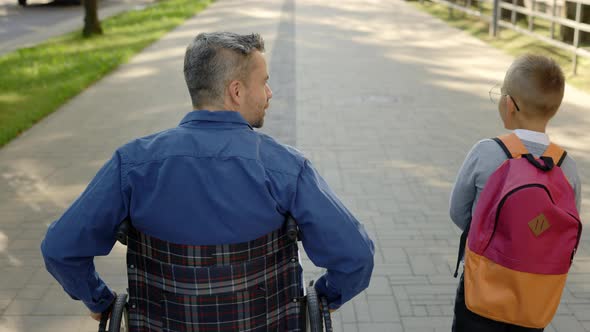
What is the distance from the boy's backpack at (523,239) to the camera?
2.48 meters

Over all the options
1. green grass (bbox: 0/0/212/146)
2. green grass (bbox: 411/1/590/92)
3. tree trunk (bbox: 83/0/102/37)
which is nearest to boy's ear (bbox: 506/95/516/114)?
green grass (bbox: 0/0/212/146)

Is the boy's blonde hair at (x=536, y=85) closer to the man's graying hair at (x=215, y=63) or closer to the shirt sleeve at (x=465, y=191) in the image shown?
the shirt sleeve at (x=465, y=191)

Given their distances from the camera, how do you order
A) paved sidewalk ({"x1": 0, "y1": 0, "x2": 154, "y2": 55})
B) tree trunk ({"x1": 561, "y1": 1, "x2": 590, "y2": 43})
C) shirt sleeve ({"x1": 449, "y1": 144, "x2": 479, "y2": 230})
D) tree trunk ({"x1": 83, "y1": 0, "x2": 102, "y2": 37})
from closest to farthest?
shirt sleeve ({"x1": 449, "y1": 144, "x2": 479, "y2": 230})
tree trunk ({"x1": 561, "y1": 1, "x2": 590, "y2": 43})
tree trunk ({"x1": 83, "y1": 0, "x2": 102, "y2": 37})
paved sidewalk ({"x1": 0, "y1": 0, "x2": 154, "y2": 55})

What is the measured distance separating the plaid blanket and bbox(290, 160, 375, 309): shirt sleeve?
4.5 inches

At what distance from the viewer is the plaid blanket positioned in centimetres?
220

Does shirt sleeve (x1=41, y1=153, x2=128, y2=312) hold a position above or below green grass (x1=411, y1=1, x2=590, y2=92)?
above

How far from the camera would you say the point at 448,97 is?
9.95m

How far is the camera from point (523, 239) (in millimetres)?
2504

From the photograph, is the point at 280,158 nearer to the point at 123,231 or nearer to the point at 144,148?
the point at 144,148

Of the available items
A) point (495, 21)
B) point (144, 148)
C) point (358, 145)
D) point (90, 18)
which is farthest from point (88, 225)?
point (90, 18)

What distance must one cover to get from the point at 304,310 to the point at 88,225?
0.70 metres

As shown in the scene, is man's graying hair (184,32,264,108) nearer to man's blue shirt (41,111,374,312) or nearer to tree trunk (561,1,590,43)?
man's blue shirt (41,111,374,312)

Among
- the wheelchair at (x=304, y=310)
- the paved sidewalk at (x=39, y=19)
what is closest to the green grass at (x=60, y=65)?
the paved sidewalk at (x=39, y=19)

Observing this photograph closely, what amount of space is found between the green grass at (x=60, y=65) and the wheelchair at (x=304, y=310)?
20.2 ft
